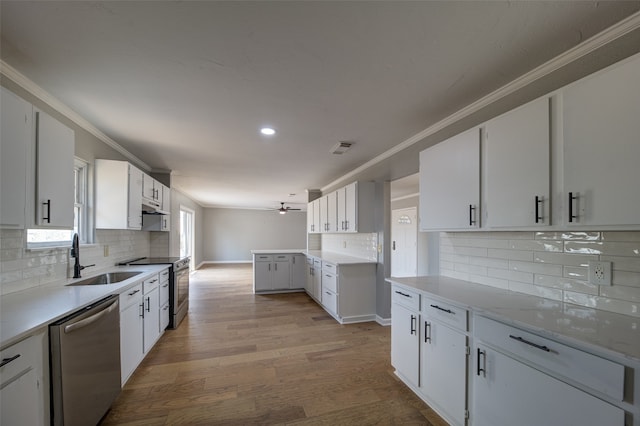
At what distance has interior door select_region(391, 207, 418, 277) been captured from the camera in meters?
6.29

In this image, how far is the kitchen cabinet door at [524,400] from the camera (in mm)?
1136

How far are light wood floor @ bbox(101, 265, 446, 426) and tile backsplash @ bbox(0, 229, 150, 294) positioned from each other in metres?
1.13

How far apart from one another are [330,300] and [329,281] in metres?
0.29

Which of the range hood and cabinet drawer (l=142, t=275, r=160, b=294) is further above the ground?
the range hood

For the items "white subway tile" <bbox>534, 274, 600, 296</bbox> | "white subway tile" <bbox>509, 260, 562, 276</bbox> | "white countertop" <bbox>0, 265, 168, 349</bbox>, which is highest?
"white subway tile" <bbox>509, 260, 562, 276</bbox>

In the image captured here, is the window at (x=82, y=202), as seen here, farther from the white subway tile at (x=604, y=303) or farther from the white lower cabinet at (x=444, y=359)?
the white subway tile at (x=604, y=303)

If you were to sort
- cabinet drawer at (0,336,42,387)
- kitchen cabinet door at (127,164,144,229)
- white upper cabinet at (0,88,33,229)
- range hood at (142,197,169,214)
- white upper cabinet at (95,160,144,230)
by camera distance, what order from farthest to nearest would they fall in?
1. range hood at (142,197,169,214)
2. kitchen cabinet door at (127,164,144,229)
3. white upper cabinet at (95,160,144,230)
4. white upper cabinet at (0,88,33,229)
5. cabinet drawer at (0,336,42,387)

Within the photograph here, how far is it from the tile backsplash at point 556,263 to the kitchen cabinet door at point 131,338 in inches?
117

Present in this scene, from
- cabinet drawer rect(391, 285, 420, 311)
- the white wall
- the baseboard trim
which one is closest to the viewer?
cabinet drawer rect(391, 285, 420, 311)

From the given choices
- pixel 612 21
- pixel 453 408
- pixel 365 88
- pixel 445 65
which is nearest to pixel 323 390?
pixel 453 408

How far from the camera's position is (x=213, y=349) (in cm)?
315

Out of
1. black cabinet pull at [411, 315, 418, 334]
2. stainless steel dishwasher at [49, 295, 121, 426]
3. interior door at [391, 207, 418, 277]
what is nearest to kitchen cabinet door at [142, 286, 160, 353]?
stainless steel dishwasher at [49, 295, 121, 426]

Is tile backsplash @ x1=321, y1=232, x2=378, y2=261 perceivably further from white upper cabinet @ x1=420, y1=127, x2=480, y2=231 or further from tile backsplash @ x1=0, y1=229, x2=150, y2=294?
tile backsplash @ x1=0, y1=229, x2=150, y2=294

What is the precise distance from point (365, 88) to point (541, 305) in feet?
5.92
